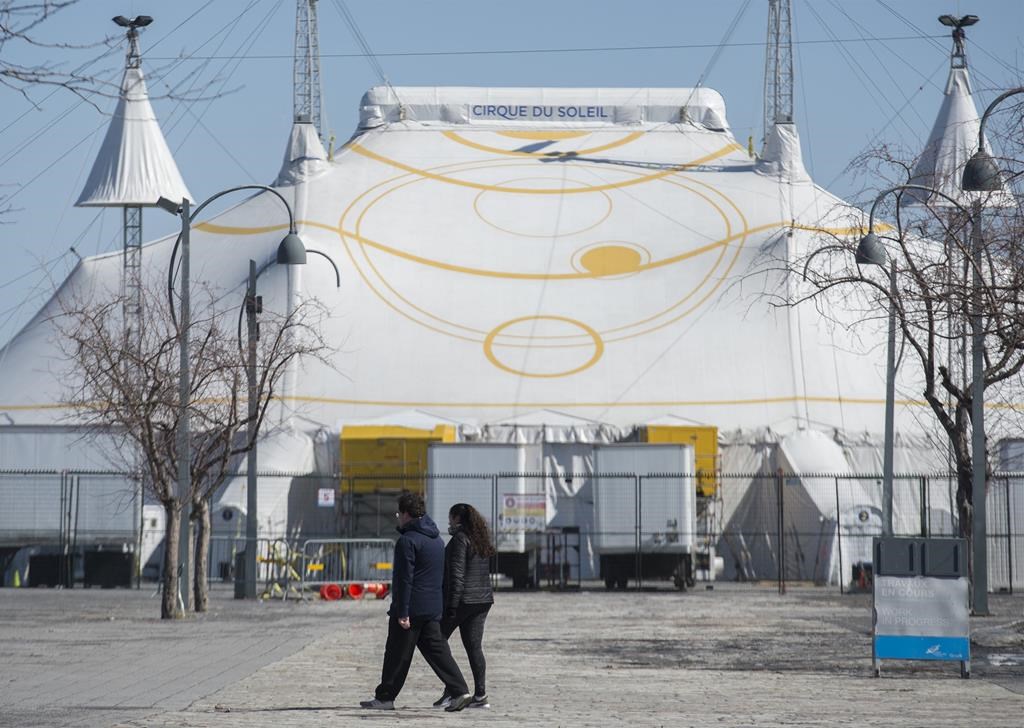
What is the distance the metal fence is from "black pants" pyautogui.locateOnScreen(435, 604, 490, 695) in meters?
19.7

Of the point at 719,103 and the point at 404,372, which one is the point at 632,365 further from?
the point at 719,103

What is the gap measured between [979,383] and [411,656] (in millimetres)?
12165

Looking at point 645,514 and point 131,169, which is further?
point 131,169

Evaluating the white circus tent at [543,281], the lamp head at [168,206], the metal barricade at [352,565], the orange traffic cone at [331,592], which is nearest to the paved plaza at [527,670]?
the orange traffic cone at [331,592]

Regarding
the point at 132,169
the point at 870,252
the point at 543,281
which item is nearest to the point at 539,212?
the point at 543,281

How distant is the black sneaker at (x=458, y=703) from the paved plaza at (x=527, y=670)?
76 mm

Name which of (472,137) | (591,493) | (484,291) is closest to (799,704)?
(591,493)

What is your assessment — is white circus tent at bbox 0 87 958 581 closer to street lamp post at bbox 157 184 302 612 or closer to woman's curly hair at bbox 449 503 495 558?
street lamp post at bbox 157 184 302 612

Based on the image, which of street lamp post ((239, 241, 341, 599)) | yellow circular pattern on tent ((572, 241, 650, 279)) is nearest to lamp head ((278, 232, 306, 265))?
street lamp post ((239, 241, 341, 599))

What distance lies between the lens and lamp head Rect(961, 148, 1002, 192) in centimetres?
1777

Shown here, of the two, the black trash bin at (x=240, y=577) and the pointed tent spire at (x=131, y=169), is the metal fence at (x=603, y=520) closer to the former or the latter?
the black trash bin at (x=240, y=577)

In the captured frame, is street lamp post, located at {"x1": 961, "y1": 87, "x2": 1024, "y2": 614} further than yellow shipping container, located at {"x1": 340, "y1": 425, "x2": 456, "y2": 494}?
No

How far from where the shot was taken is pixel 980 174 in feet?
59.6

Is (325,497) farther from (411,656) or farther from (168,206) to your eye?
(411,656)
